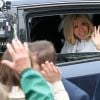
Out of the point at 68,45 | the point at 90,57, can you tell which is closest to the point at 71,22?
the point at 68,45

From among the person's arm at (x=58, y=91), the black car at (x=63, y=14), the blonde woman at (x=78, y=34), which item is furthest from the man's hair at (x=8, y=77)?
the blonde woman at (x=78, y=34)

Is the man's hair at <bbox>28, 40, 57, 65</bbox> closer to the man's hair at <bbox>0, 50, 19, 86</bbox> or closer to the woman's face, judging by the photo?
the man's hair at <bbox>0, 50, 19, 86</bbox>

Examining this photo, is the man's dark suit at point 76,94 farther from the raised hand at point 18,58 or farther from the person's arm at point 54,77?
the raised hand at point 18,58

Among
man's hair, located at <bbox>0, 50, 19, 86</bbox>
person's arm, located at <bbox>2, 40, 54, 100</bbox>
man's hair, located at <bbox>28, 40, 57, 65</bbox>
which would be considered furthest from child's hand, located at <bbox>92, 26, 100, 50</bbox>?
person's arm, located at <bbox>2, 40, 54, 100</bbox>

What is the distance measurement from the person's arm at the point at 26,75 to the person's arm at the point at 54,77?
321 millimetres

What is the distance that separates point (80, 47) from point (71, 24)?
234 mm

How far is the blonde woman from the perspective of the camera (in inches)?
201

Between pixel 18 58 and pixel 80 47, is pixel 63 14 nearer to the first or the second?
pixel 80 47

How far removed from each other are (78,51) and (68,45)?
11 centimetres

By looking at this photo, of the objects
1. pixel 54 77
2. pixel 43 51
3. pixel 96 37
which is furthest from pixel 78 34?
pixel 54 77

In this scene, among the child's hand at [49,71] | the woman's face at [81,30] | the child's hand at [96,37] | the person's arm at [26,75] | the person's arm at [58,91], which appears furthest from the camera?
the woman's face at [81,30]

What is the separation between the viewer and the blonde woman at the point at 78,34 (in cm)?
511

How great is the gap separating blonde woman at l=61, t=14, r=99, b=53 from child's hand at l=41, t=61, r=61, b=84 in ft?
7.35

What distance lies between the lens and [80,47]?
5195 millimetres
